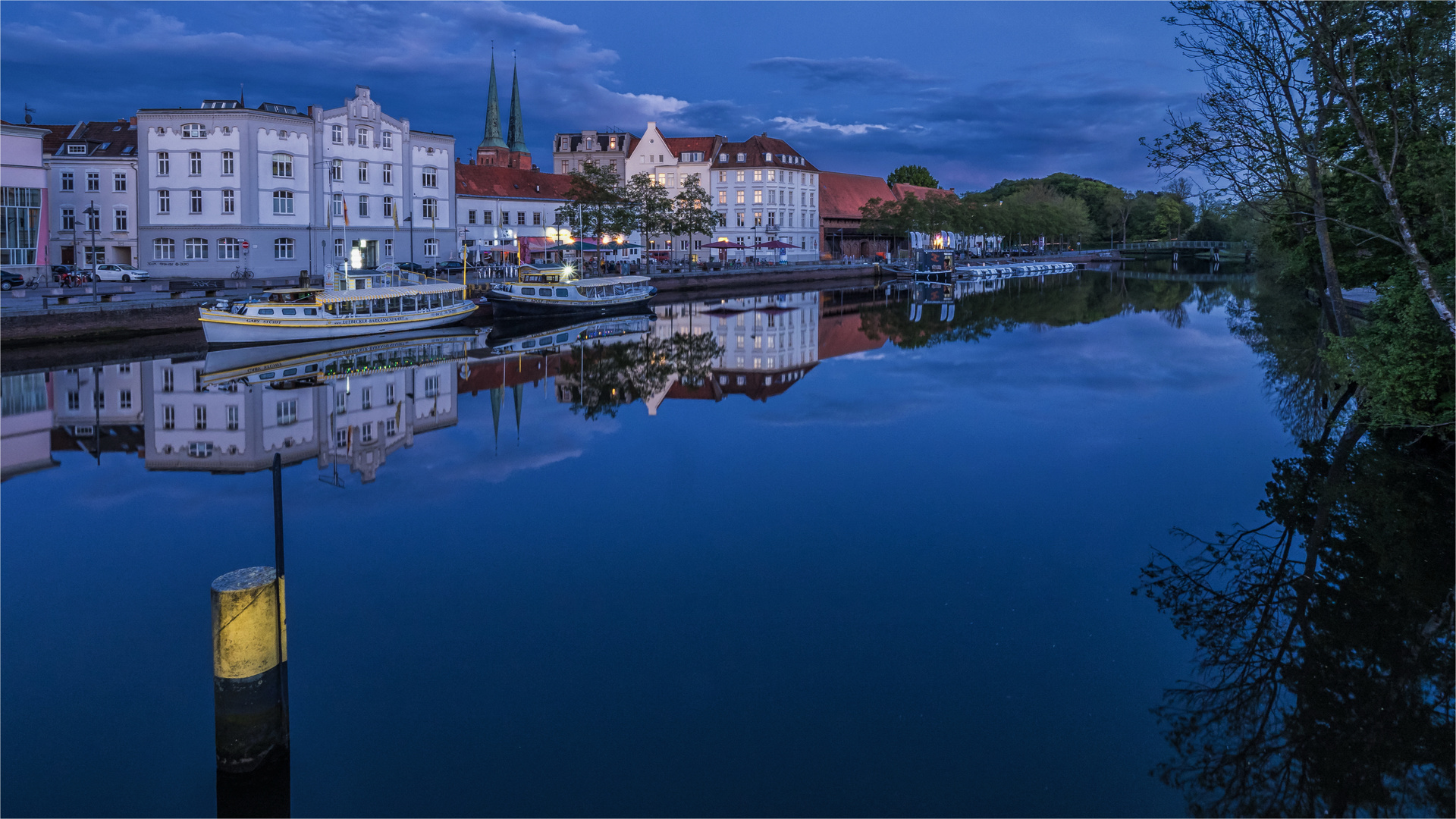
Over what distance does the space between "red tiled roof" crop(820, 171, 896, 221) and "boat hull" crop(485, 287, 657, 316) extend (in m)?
52.4

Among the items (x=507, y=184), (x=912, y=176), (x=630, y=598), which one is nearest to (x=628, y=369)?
(x=630, y=598)

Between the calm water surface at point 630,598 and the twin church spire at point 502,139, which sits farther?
the twin church spire at point 502,139

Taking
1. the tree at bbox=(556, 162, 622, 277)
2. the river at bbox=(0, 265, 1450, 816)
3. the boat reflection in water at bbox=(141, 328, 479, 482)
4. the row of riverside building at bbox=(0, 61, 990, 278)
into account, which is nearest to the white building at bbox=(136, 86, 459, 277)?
the row of riverside building at bbox=(0, 61, 990, 278)

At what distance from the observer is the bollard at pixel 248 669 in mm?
7297

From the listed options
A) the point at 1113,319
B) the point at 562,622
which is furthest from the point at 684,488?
the point at 1113,319

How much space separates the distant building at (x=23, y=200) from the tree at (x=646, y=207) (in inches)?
1164

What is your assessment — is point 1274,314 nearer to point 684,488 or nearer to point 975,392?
point 975,392

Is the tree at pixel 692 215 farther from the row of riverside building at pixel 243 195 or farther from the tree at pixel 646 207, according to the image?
the row of riverside building at pixel 243 195

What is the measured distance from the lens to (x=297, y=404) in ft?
79.8

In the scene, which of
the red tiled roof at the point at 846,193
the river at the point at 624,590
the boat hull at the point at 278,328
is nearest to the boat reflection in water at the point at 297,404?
the river at the point at 624,590

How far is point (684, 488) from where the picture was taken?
16859 millimetres

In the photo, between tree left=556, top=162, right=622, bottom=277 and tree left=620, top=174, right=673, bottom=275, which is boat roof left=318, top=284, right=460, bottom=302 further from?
tree left=620, top=174, right=673, bottom=275

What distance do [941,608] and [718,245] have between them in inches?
2748

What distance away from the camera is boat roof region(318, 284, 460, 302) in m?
36.3
